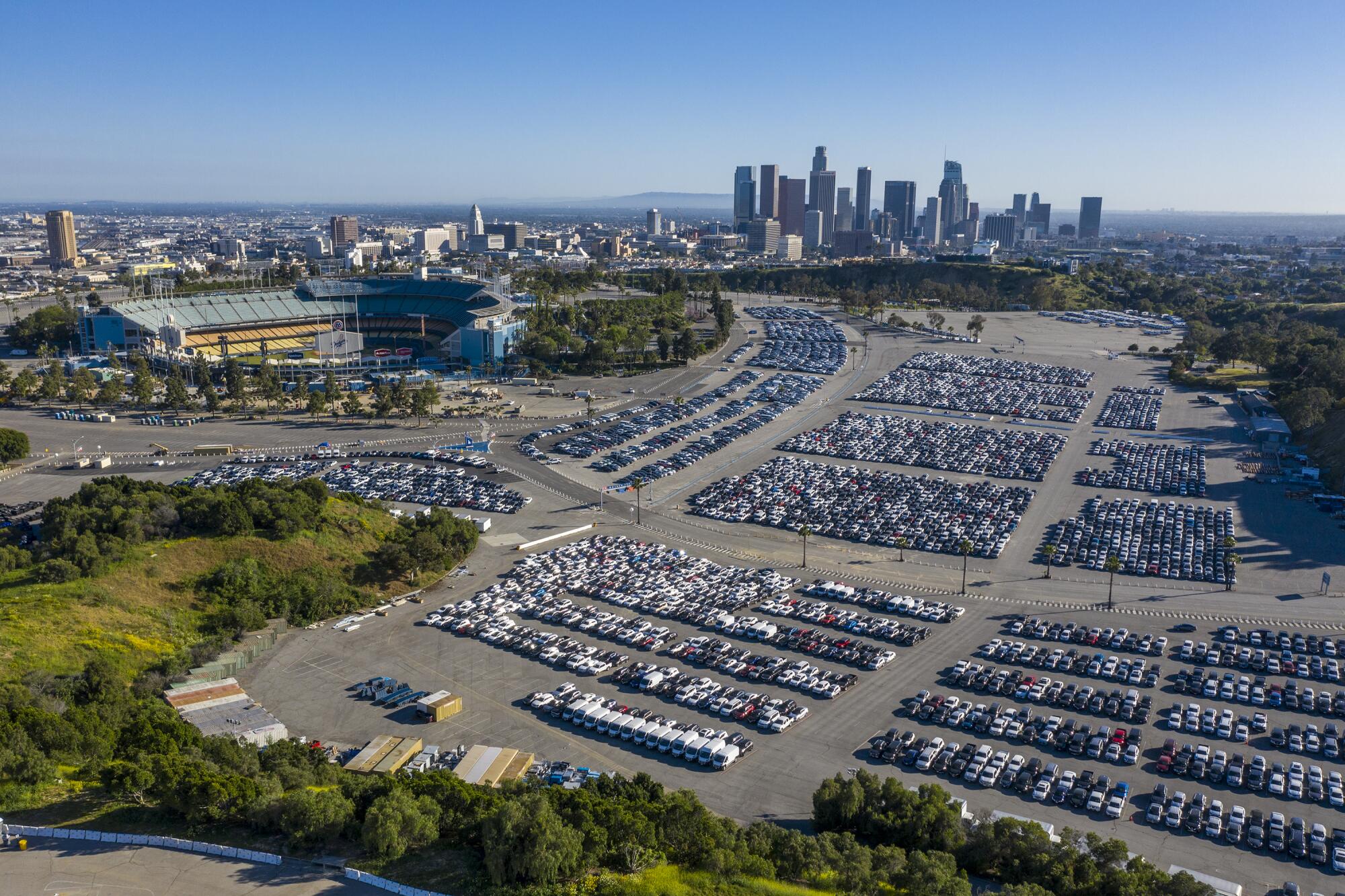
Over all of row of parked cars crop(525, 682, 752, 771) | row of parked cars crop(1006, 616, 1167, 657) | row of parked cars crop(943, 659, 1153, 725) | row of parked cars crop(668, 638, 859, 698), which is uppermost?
row of parked cars crop(1006, 616, 1167, 657)

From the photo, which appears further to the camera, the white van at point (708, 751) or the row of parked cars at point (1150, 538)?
the row of parked cars at point (1150, 538)

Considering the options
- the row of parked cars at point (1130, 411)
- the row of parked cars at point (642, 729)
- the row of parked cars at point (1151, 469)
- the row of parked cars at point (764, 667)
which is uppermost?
the row of parked cars at point (1130, 411)

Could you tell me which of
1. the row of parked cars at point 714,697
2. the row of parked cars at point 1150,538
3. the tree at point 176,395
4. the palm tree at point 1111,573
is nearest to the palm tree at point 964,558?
the row of parked cars at point 1150,538

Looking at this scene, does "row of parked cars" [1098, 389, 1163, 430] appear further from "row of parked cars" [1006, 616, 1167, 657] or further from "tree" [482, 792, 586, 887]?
"tree" [482, 792, 586, 887]

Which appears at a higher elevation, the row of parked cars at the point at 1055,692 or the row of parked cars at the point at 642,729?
the row of parked cars at the point at 1055,692

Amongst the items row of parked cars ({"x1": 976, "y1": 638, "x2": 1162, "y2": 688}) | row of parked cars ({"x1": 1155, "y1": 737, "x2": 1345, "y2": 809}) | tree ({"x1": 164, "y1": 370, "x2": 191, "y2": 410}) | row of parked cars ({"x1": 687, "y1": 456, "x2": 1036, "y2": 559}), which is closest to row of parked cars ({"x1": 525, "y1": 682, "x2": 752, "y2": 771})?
row of parked cars ({"x1": 976, "y1": 638, "x2": 1162, "y2": 688})

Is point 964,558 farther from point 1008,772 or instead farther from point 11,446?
point 11,446

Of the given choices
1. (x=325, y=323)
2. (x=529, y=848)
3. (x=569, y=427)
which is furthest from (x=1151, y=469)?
(x=325, y=323)

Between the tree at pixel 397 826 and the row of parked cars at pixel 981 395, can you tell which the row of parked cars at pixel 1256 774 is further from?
the row of parked cars at pixel 981 395
